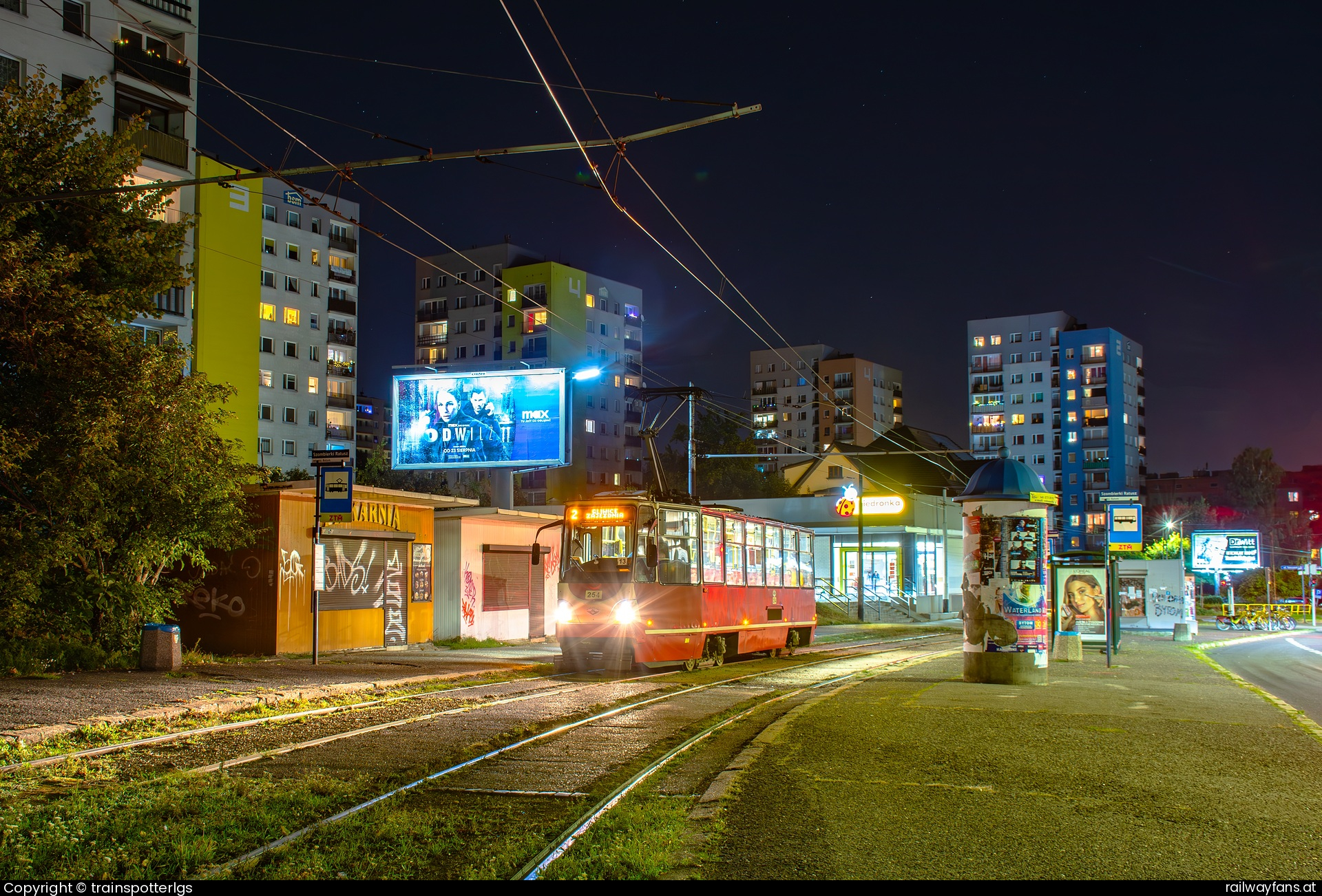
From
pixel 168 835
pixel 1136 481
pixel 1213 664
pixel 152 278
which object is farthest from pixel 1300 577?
pixel 168 835

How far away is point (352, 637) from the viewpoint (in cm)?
2347

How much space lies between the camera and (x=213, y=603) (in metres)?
21.3

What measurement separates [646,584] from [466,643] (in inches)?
337

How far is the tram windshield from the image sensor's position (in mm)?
19797

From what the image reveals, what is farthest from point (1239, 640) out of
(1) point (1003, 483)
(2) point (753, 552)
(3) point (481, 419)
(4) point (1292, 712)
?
(4) point (1292, 712)

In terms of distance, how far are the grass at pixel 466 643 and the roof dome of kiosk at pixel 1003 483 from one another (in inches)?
521

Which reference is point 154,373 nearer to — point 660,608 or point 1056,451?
point 660,608

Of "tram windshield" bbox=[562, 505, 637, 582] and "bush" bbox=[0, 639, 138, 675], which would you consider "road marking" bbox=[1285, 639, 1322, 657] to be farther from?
"bush" bbox=[0, 639, 138, 675]

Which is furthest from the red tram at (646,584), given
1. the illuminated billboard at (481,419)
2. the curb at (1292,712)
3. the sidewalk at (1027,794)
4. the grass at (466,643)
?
the illuminated billboard at (481,419)

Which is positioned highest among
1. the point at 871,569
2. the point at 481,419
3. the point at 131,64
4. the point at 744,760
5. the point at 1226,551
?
the point at 131,64

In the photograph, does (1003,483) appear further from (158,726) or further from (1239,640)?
(1239,640)

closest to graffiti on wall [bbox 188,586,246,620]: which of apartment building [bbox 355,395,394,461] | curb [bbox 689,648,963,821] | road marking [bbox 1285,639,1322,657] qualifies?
curb [bbox 689,648,963,821]

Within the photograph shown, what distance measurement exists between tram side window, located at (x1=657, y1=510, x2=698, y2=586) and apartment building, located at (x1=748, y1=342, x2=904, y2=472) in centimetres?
10641

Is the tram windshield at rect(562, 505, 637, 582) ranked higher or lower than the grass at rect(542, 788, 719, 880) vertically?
higher
